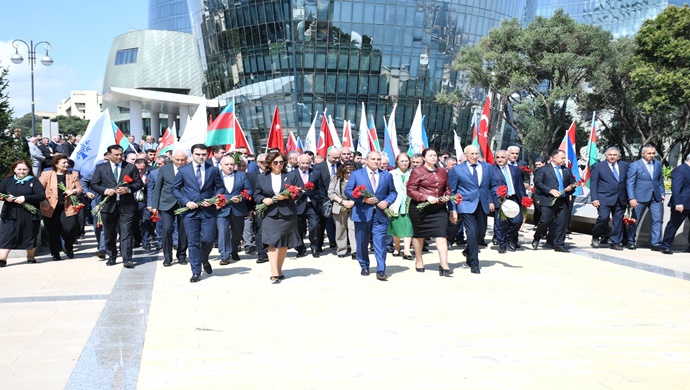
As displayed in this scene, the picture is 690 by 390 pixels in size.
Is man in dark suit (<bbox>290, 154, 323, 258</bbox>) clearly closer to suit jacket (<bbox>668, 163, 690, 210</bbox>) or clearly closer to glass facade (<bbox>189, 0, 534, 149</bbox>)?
suit jacket (<bbox>668, 163, 690, 210</bbox>)

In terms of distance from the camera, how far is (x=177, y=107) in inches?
2290

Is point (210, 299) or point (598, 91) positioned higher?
point (598, 91)

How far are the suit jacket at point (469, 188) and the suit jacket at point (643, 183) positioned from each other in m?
4.19

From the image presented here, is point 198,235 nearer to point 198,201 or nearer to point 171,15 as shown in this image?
point 198,201

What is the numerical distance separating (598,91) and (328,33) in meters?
20.2

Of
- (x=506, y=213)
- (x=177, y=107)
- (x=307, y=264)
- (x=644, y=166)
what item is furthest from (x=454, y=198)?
(x=177, y=107)

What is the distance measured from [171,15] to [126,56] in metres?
25.9

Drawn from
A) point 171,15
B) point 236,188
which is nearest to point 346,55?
point 236,188

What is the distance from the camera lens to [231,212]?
10.7 meters

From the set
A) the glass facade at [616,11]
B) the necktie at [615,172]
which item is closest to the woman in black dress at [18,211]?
the necktie at [615,172]

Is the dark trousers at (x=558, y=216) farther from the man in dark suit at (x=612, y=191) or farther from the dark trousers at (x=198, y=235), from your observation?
the dark trousers at (x=198, y=235)

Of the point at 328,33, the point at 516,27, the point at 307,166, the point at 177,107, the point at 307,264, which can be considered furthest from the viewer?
the point at 177,107

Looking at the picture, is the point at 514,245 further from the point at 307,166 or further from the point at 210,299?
the point at 210,299

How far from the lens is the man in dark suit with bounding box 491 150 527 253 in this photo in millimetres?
12109
